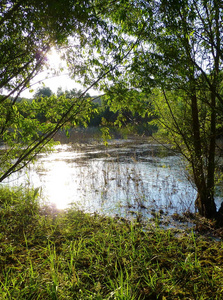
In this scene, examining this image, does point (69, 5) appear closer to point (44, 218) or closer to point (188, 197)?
point (44, 218)

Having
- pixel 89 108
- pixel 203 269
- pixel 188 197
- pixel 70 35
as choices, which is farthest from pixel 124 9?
pixel 188 197

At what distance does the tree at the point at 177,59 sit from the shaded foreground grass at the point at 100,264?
6.81 feet

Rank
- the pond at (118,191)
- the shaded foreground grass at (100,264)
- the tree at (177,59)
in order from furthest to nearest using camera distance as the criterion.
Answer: the pond at (118,191), the tree at (177,59), the shaded foreground grass at (100,264)

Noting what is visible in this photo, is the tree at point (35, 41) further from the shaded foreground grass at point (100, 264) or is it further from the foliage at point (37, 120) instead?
the shaded foreground grass at point (100, 264)

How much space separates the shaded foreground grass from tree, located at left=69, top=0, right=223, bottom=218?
2077 mm

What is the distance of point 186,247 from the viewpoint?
374 cm

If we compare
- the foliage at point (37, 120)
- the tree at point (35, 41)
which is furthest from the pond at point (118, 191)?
the tree at point (35, 41)

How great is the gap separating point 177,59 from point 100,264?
3489mm

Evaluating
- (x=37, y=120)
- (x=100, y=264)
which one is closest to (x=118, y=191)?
(x=37, y=120)

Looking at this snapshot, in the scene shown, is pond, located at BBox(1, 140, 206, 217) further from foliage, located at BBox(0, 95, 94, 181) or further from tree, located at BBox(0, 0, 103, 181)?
tree, located at BBox(0, 0, 103, 181)

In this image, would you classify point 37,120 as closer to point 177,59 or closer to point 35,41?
point 35,41

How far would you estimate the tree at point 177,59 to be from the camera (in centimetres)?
337

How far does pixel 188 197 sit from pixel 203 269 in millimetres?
4040

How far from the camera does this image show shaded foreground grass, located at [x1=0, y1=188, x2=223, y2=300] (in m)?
2.50
